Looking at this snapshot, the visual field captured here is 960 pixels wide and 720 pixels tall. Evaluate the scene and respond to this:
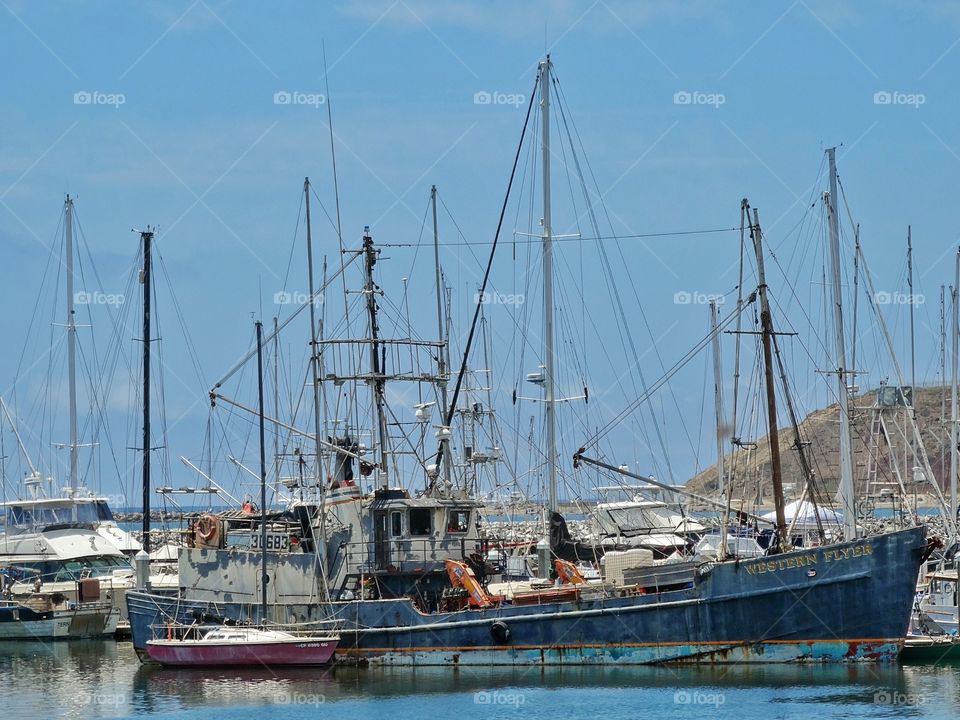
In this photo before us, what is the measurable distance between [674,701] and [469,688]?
5.00 m

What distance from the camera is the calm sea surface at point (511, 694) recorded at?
100 feet

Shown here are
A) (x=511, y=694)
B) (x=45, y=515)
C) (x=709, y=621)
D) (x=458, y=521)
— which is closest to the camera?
(x=511, y=694)

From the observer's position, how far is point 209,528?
39688 millimetres

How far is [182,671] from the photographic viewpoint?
125ft

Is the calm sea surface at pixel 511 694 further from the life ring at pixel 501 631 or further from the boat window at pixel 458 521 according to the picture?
the boat window at pixel 458 521

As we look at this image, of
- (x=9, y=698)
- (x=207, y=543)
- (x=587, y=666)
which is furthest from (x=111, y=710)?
(x=587, y=666)

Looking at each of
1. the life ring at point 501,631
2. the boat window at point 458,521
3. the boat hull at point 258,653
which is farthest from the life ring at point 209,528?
the life ring at point 501,631

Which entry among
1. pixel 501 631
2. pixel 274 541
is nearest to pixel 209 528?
pixel 274 541

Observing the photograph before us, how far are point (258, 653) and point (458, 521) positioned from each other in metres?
6.01

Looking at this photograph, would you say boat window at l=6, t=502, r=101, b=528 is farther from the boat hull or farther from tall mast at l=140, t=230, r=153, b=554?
the boat hull

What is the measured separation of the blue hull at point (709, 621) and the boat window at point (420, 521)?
6.29 feet

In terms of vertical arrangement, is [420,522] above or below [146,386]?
below

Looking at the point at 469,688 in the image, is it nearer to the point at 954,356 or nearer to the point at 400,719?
the point at 400,719

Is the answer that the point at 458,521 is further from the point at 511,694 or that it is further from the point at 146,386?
the point at 146,386
